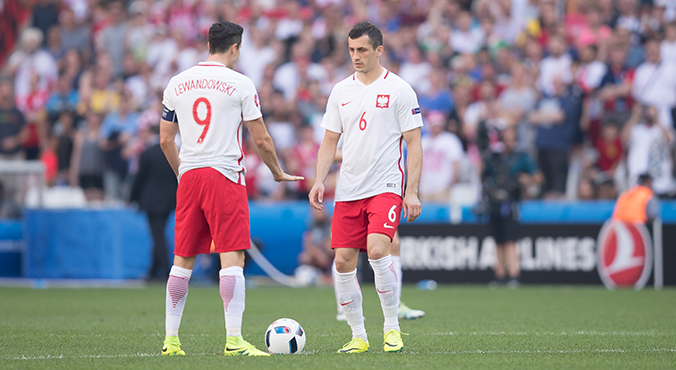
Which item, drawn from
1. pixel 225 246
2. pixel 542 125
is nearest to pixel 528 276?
pixel 542 125

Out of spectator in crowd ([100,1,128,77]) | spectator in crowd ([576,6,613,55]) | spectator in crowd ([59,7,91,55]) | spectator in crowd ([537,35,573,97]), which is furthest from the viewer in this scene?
spectator in crowd ([59,7,91,55])

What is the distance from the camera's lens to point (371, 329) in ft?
28.9

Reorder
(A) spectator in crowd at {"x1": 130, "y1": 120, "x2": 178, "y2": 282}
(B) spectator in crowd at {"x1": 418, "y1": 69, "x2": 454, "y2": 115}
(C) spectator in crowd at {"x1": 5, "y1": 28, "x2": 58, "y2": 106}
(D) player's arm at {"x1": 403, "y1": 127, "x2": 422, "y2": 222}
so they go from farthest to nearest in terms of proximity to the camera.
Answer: (C) spectator in crowd at {"x1": 5, "y1": 28, "x2": 58, "y2": 106} < (B) spectator in crowd at {"x1": 418, "y1": 69, "x2": 454, "y2": 115} < (A) spectator in crowd at {"x1": 130, "y1": 120, "x2": 178, "y2": 282} < (D) player's arm at {"x1": 403, "y1": 127, "x2": 422, "y2": 222}

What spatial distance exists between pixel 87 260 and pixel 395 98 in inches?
442

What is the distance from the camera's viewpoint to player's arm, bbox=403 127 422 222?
679 centimetres

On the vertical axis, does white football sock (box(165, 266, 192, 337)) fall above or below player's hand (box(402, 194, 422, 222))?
below

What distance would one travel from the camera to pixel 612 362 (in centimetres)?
614

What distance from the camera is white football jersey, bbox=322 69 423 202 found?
6.89m

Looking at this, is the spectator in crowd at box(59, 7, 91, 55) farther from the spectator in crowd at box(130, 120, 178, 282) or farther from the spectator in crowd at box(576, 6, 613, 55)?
the spectator in crowd at box(576, 6, 613, 55)

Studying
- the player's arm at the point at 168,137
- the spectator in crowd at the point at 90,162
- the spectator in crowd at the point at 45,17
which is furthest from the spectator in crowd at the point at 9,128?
the player's arm at the point at 168,137

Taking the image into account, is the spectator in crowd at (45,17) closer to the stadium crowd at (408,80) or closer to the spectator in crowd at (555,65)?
the stadium crowd at (408,80)

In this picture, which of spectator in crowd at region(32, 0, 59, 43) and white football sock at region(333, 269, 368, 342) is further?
spectator in crowd at region(32, 0, 59, 43)

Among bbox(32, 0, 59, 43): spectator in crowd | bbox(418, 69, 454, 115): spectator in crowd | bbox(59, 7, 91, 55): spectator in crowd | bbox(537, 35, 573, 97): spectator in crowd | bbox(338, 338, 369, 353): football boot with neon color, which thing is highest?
bbox(32, 0, 59, 43): spectator in crowd

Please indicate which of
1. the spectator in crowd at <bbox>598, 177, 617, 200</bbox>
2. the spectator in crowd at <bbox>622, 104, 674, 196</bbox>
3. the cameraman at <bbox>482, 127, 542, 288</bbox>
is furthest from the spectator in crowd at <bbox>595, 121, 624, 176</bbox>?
the cameraman at <bbox>482, 127, 542, 288</bbox>
